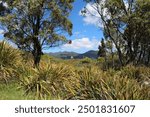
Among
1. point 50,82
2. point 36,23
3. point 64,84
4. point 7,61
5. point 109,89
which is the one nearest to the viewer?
point 109,89

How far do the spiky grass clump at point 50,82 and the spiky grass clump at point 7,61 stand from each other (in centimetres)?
70

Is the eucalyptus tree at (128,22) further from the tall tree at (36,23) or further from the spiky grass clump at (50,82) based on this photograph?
the spiky grass clump at (50,82)

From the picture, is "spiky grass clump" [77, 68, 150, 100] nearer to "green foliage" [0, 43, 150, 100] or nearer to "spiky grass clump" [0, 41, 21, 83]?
"green foliage" [0, 43, 150, 100]

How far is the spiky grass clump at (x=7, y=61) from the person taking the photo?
19.0m

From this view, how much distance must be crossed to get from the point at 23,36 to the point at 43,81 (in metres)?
28.5

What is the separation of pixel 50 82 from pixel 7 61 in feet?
9.11

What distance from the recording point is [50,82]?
1836cm

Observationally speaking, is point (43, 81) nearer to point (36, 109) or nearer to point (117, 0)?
point (36, 109)

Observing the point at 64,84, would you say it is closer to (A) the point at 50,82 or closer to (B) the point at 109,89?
(A) the point at 50,82

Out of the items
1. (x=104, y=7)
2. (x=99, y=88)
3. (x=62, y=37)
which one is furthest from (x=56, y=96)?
(x=104, y=7)

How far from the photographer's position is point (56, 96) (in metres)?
17.0

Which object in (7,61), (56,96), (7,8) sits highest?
(7,8)

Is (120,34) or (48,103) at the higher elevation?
(120,34)

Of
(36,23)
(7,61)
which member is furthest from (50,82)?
(36,23)
